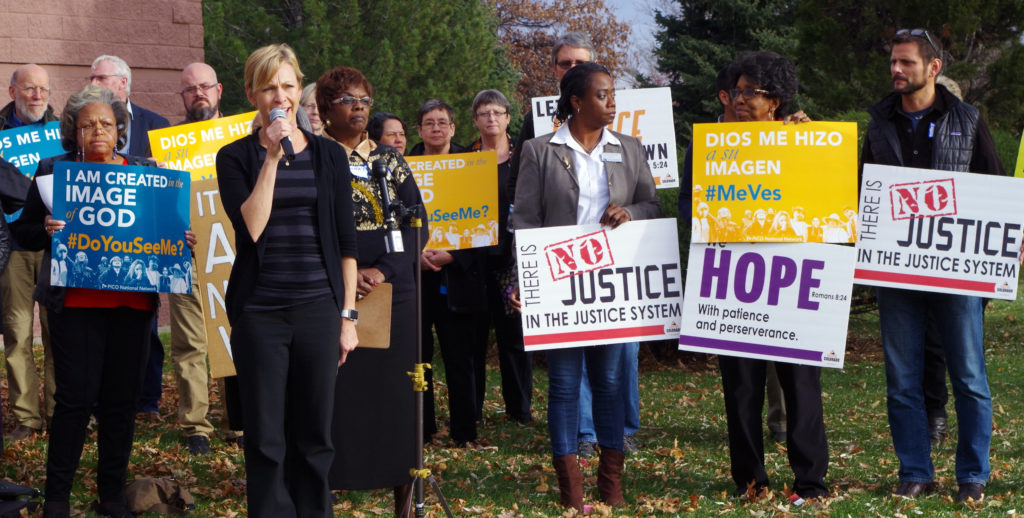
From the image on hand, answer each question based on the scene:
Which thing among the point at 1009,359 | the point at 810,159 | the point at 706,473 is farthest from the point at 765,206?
the point at 1009,359

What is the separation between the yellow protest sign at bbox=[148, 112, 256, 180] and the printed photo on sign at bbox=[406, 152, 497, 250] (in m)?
1.37

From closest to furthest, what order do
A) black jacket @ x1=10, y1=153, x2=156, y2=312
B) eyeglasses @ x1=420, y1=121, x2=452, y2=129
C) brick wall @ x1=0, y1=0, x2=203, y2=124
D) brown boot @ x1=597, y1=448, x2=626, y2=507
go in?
black jacket @ x1=10, y1=153, x2=156, y2=312, brown boot @ x1=597, y1=448, x2=626, y2=507, eyeglasses @ x1=420, y1=121, x2=452, y2=129, brick wall @ x1=0, y1=0, x2=203, y2=124

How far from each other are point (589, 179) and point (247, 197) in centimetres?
190

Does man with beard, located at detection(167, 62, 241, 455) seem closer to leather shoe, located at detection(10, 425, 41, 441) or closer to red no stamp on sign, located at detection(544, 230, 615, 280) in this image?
leather shoe, located at detection(10, 425, 41, 441)

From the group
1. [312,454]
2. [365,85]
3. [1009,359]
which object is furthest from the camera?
[1009,359]

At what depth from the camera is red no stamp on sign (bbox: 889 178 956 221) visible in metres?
5.81

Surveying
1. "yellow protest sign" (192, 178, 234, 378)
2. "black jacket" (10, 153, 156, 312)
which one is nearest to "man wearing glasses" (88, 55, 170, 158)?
"yellow protest sign" (192, 178, 234, 378)

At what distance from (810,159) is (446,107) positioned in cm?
334

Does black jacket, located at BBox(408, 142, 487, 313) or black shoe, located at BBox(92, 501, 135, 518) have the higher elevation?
black jacket, located at BBox(408, 142, 487, 313)

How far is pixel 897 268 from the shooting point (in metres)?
5.86

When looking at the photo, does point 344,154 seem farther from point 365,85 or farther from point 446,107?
point 446,107

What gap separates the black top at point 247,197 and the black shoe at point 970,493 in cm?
335

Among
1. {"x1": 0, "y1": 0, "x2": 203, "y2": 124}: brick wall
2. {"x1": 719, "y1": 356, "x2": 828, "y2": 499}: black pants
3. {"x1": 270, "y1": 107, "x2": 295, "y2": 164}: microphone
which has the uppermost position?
{"x1": 0, "y1": 0, "x2": 203, "y2": 124}: brick wall

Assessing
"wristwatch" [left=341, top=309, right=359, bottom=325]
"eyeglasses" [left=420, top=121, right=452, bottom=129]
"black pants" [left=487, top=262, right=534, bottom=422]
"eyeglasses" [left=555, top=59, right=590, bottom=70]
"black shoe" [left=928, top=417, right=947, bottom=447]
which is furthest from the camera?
"black pants" [left=487, top=262, right=534, bottom=422]
